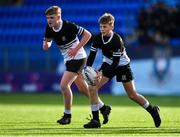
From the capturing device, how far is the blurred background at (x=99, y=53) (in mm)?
24703

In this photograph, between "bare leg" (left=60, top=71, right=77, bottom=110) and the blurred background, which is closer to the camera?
"bare leg" (left=60, top=71, right=77, bottom=110)

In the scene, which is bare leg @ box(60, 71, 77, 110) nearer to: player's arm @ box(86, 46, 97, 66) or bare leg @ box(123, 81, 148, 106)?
player's arm @ box(86, 46, 97, 66)

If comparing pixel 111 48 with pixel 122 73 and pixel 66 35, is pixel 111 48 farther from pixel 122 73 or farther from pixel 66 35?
pixel 66 35

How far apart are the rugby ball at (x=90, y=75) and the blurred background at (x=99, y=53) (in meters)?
12.1

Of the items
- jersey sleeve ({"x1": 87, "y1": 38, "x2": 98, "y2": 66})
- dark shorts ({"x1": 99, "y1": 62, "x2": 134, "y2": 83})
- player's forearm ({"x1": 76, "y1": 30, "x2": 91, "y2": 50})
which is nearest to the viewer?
jersey sleeve ({"x1": 87, "y1": 38, "x2": 98, "y2": 66})

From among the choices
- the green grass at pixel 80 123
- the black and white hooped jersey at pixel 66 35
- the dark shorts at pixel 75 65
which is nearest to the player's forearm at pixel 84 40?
the black and white hooped jersey at pixel 66 35

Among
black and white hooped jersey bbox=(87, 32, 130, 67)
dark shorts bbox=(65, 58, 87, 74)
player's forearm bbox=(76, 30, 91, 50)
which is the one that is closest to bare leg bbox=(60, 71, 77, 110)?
dark shorts bbox=(65, 58, 87, 74)

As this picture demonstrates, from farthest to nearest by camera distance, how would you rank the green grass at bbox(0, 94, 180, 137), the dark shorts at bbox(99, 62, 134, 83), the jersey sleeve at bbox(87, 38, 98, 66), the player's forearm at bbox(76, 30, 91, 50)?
the player's forearm at bbox(76, 30, 91, 50) → the dark shorts at bbox(99, 62, 134, 83) → the jersey sleeve at bbox(87, 38, 98, 66) → the green grass at bbox(0, 94, 180, 137)

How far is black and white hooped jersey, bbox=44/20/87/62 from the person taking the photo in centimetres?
1320

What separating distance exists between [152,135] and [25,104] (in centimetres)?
1004

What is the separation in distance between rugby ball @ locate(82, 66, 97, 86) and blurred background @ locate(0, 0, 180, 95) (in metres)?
12.1

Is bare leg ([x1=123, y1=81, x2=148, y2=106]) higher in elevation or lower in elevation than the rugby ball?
lower

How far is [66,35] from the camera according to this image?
13.2 m

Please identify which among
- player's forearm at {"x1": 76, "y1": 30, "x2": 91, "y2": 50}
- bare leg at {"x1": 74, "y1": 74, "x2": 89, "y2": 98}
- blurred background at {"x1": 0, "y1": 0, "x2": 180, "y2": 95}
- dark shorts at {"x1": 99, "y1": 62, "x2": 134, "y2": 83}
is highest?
player's forearm at {"x1": 76, "y1": 30, "x2": 91, "y2": 50}
